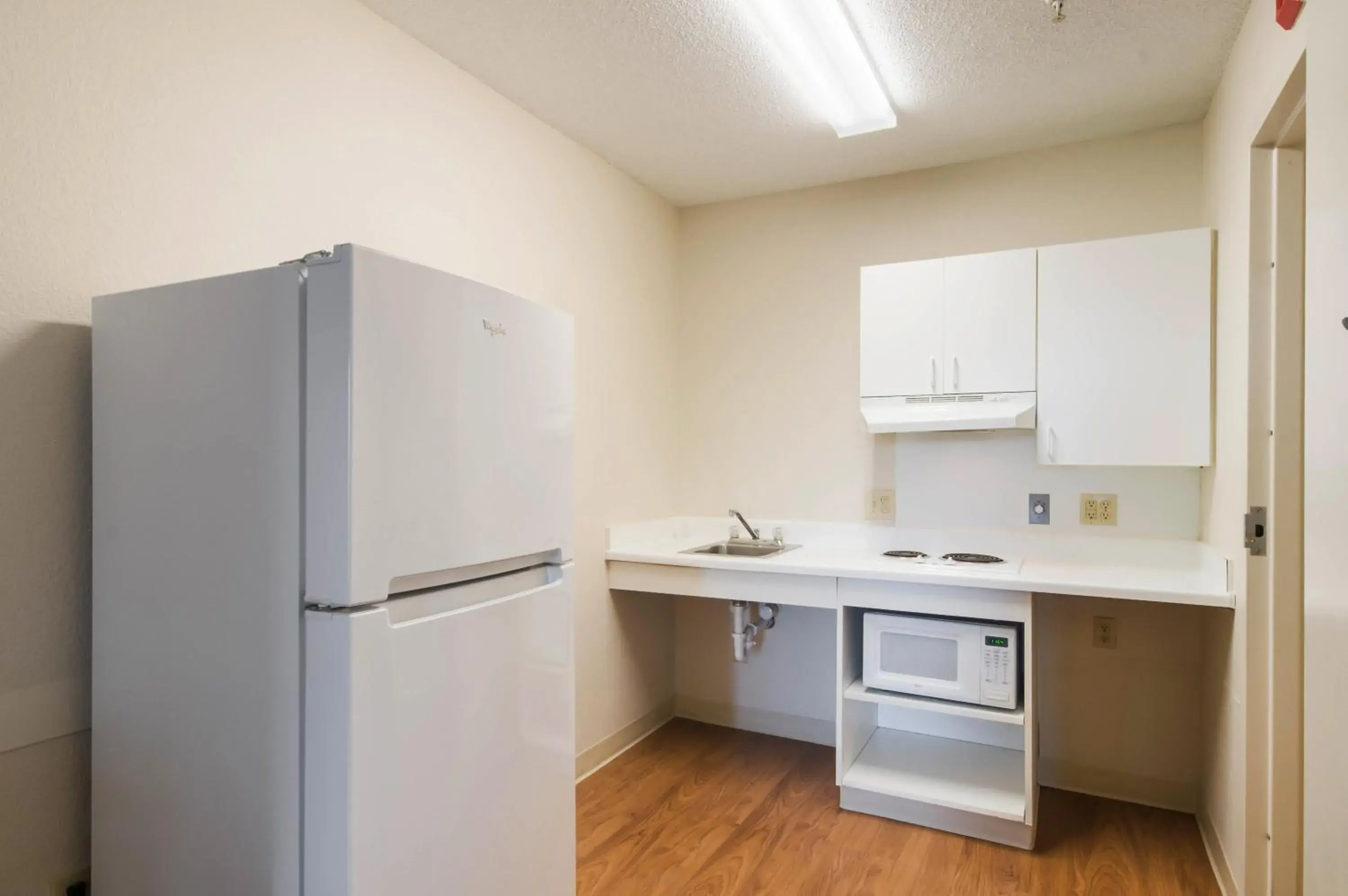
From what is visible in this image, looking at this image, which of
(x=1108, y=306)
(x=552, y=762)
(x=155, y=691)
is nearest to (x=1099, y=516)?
(x=1108, y=306)

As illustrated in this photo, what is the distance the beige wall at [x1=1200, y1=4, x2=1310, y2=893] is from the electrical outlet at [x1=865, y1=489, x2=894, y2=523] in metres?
1.08

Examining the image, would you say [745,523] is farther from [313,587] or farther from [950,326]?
[313,587]

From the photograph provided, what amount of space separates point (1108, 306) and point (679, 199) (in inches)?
75.7

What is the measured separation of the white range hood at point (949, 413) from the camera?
2.61 meters

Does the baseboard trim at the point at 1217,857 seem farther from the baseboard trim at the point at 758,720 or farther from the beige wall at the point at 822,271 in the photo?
the beige wall at the point at 822,271

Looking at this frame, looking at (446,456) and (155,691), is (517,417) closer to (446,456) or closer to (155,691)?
(446,456)

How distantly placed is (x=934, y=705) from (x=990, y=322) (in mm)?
1353

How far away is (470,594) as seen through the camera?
57.2 inches

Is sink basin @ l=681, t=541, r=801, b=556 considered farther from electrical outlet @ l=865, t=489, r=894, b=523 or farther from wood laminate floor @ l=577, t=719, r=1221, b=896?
wood laminate floor @ l=577, t=719, r=1221, b=896

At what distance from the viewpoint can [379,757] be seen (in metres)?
1.22

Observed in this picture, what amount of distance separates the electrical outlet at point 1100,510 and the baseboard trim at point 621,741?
1.97 m

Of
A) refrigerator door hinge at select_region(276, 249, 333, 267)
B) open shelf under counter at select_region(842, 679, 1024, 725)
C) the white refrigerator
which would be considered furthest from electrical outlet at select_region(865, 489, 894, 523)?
refrigerator door hinge at select_region(276, 249, 333, 267)

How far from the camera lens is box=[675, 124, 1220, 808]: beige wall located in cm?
268

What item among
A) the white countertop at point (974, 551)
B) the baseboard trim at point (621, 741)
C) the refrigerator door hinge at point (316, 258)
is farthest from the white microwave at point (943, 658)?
the refrigerator door hinge at point (316, 258)
